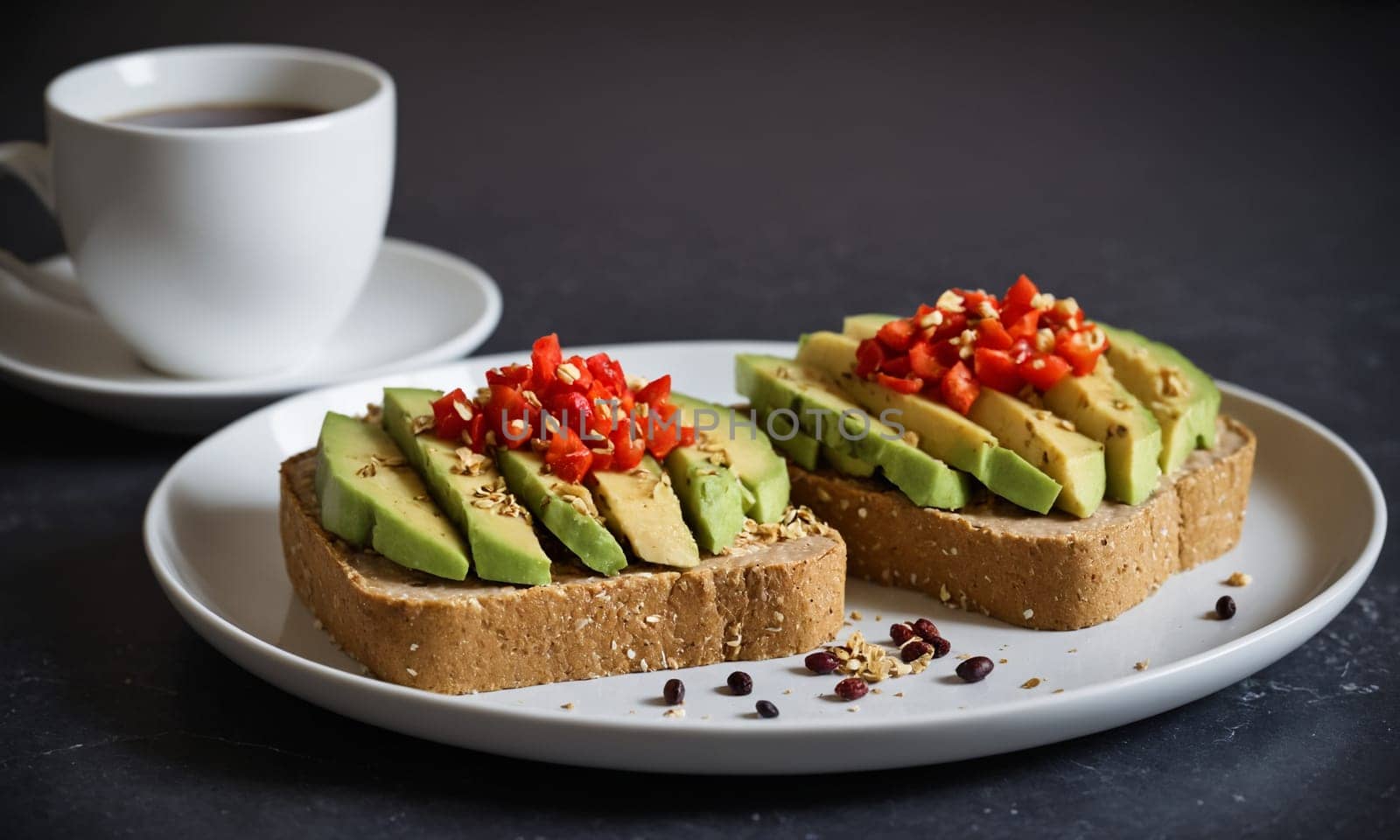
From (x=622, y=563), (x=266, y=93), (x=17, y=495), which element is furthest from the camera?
(x=266, y=93)

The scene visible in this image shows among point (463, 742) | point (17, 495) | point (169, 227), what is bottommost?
point (17, 495)

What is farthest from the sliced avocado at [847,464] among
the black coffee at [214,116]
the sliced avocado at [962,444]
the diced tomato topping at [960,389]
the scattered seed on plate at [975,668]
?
the black coffee at [214,116]

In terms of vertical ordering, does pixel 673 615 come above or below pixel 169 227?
below

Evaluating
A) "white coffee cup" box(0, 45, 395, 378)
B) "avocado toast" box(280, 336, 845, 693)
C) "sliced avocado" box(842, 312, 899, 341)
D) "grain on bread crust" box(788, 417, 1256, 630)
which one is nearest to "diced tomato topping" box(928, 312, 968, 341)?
"sliced avocado" box(842, 312, 899, 341)

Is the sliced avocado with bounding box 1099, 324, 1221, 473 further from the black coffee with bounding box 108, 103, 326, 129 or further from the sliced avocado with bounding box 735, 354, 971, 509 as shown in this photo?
the black coffee with bounding box 108, 103, 326, 129

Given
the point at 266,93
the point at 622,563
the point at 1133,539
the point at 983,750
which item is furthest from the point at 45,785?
the point at 266,93

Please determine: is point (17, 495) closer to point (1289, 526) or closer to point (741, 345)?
point (741, 345)

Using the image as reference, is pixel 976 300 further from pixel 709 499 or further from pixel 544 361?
pixel 544 361
